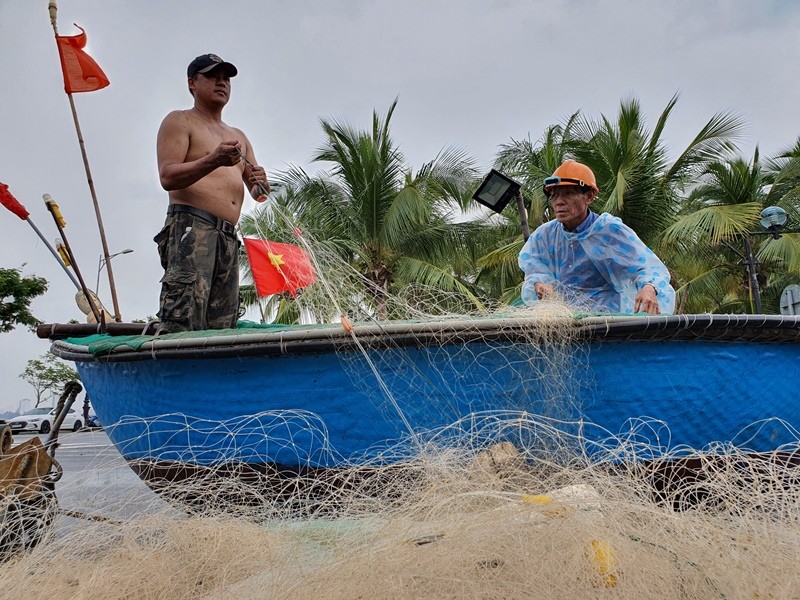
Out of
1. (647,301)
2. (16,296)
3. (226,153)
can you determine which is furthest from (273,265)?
(16,296)

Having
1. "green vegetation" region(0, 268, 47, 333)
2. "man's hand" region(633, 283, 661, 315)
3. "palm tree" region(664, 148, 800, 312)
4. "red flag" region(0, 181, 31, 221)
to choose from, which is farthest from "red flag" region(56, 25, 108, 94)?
"green vegetation" region(0, 268, 47, 333)

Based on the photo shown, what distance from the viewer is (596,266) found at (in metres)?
3.62

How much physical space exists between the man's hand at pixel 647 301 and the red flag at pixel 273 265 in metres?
1.65

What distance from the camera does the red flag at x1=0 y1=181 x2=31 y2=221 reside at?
11.6ft

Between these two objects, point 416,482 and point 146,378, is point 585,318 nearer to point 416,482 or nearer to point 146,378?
point 416,482

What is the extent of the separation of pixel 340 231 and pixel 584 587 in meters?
14.5

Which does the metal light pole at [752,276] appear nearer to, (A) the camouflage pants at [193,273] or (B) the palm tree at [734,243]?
(B) the palm tree at [734,243]

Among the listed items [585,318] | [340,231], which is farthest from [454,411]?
[340,231]

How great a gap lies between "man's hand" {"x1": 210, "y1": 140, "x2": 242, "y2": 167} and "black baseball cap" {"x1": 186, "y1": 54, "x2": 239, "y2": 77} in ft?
2.48

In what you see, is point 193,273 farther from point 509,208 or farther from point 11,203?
point 509,208

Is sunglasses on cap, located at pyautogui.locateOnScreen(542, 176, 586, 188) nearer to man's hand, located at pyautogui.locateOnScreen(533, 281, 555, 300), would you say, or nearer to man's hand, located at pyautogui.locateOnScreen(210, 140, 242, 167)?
man's hand, located at pyautogui.locateOnScreen(533, 281, 555, 300)

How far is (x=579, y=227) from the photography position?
12.0ft

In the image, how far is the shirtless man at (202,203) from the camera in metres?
3.07

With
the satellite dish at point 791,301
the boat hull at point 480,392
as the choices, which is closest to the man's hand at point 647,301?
the boat hull at point 480,392
